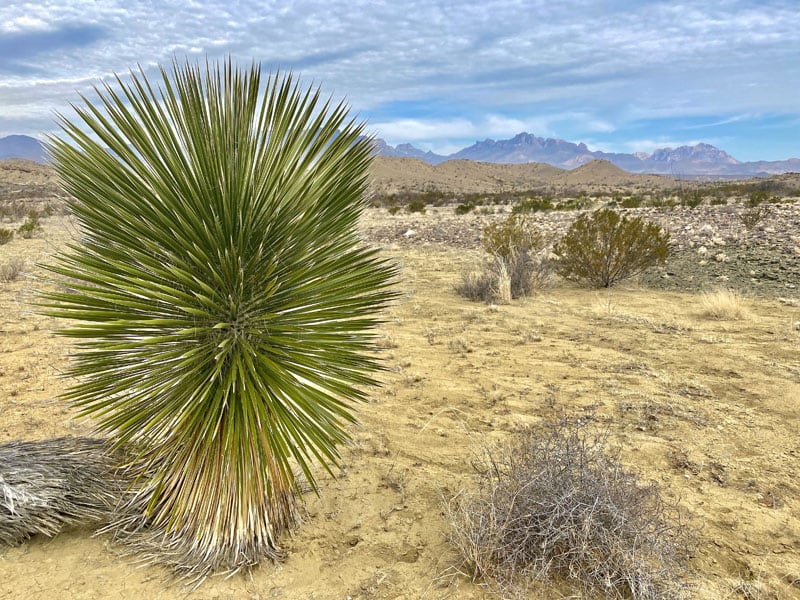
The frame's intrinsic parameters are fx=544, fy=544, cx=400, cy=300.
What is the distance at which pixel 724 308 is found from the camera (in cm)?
732

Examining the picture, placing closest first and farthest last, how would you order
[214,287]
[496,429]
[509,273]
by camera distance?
[214,287] < [496,429] < [509,273]

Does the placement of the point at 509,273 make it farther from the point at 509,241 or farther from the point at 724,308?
the point at 724,308

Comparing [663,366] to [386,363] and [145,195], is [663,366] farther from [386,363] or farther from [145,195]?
[145,195]

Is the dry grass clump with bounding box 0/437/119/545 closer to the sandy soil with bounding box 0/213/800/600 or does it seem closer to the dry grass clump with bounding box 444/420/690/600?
the sandy soil with bounding box 0/213/800/600

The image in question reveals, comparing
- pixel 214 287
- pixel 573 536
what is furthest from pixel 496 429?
pixel 214 287

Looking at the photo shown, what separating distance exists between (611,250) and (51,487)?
30.2 feet

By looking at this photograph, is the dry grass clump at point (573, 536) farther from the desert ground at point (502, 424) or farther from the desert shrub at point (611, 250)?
the desert shrub at point (611, 250)

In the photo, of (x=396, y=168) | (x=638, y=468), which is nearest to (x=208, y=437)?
(x=638, y=468)

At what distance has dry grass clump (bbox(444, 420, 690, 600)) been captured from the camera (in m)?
2.42

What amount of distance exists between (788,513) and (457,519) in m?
1.92

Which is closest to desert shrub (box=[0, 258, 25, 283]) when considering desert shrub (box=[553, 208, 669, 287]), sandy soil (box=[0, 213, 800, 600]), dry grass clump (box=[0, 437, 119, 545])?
sandy soil (box=[0, 213, 800, 600])

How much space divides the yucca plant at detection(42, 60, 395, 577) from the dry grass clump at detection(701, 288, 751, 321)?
21.2ft

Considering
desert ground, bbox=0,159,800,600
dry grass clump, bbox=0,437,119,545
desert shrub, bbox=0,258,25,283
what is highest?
dry grass clump, bbox=0,437,119,545

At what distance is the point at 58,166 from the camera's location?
239 centimetres
